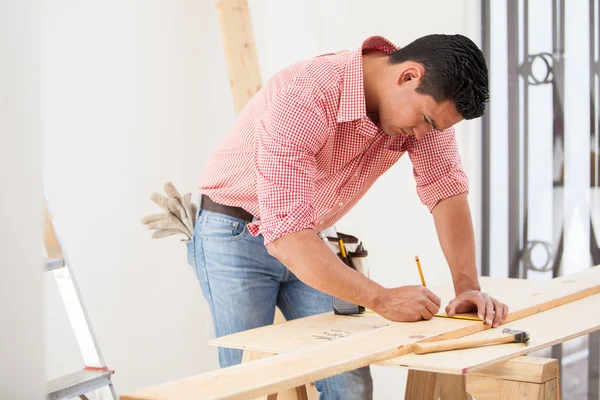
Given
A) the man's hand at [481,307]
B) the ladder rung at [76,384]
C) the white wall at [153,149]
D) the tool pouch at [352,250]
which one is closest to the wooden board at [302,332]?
the man's hand at [481,307]

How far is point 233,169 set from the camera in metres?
1.92

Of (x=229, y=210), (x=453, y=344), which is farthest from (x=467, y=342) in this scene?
(x=229, y=210)

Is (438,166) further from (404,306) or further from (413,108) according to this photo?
(404,306)

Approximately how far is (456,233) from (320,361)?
0.93m

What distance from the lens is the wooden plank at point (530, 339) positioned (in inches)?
51.8

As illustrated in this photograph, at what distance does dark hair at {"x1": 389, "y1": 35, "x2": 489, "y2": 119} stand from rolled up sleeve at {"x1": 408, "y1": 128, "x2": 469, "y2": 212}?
0.34 meters

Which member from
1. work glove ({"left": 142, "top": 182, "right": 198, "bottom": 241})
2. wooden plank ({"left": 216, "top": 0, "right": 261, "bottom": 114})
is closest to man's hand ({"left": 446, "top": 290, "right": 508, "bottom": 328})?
work glove ({"left": 142, "top": 182, "right": 198, "bottom": 241})

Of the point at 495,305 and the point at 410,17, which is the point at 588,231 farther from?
the point at 495,305

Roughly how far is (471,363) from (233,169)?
87 cm

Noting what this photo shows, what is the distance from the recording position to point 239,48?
2926mm

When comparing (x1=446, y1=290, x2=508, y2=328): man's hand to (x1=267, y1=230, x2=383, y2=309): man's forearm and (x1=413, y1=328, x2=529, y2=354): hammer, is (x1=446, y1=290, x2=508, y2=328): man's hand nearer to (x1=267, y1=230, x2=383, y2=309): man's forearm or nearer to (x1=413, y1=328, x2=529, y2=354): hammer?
(x1=413, y1=328, x2=529, y2=354): hammer

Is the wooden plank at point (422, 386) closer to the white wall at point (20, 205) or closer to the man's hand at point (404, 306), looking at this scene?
the man's hand at point (404, 306)

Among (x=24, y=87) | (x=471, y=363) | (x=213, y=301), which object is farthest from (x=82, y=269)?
(x=24, y=87)

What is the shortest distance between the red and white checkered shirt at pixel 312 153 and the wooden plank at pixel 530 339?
42 centimetres
